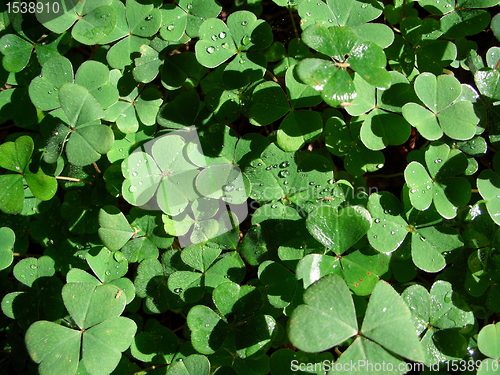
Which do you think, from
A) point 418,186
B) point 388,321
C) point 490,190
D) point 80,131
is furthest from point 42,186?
point 490,190

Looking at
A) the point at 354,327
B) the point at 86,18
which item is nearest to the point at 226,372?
the point at 354,327

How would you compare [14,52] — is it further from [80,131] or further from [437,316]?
[437,316]

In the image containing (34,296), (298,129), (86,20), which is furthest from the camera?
(34,296)

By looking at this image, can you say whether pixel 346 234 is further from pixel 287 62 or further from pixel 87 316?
pixel 87 316

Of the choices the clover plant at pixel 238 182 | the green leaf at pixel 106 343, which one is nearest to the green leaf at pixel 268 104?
the clover plant at pixel 238 182

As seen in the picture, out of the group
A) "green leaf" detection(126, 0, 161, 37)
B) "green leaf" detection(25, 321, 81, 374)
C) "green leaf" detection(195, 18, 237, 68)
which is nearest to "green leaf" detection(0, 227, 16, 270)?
"green leaf" detection(25, 321, 81, 374)
